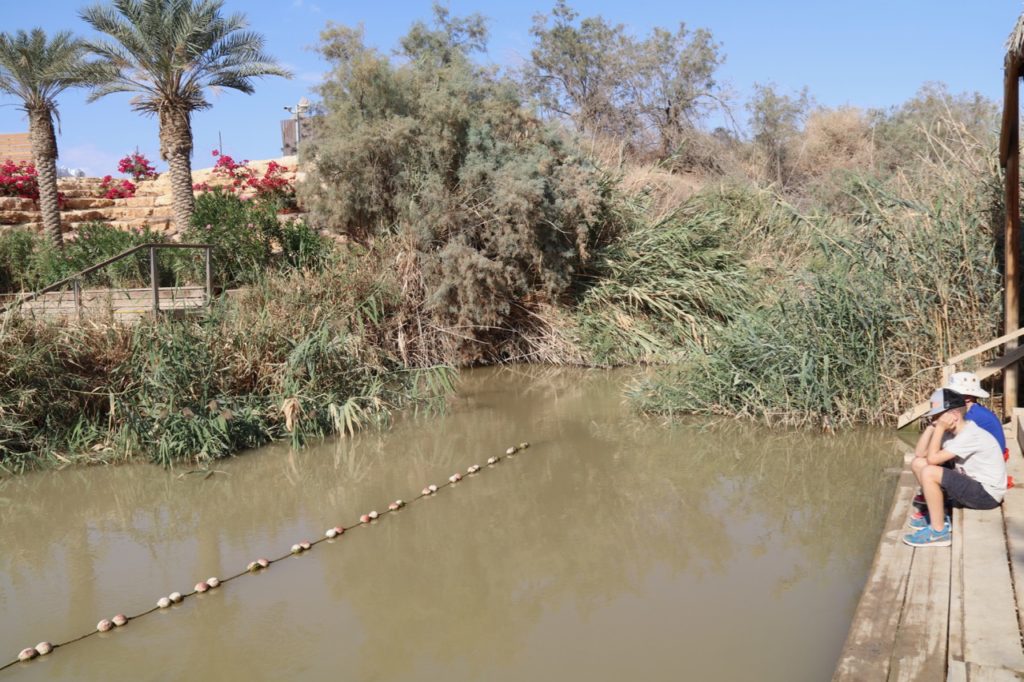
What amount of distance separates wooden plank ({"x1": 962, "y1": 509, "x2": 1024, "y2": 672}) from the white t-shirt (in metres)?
0.18

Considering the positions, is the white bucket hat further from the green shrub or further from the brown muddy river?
A: the green shrub

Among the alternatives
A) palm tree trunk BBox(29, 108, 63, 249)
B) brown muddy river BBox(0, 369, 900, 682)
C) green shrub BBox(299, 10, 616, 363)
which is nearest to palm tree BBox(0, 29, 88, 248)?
palm tree trunk BBox(29, 108, 63, 249)

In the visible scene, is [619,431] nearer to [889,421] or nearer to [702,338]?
[889,421]

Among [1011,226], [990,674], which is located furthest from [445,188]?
[990,674]

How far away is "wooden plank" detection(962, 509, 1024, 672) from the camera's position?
354cm

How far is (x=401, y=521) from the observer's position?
6840mm

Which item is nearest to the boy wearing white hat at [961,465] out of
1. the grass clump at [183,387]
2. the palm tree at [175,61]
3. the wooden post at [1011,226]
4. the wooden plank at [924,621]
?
the wooden plank at [924,621]

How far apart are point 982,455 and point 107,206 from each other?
21.3 metres

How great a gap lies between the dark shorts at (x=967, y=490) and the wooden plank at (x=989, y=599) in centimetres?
8

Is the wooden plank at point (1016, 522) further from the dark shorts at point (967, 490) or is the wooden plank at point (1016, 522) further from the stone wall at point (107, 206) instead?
the stone wall at point (107, 206)

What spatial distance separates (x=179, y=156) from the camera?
16.7 metres

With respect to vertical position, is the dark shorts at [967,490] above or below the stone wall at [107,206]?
below

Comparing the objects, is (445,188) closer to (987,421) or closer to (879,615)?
(987,421)

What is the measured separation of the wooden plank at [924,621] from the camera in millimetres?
3520
